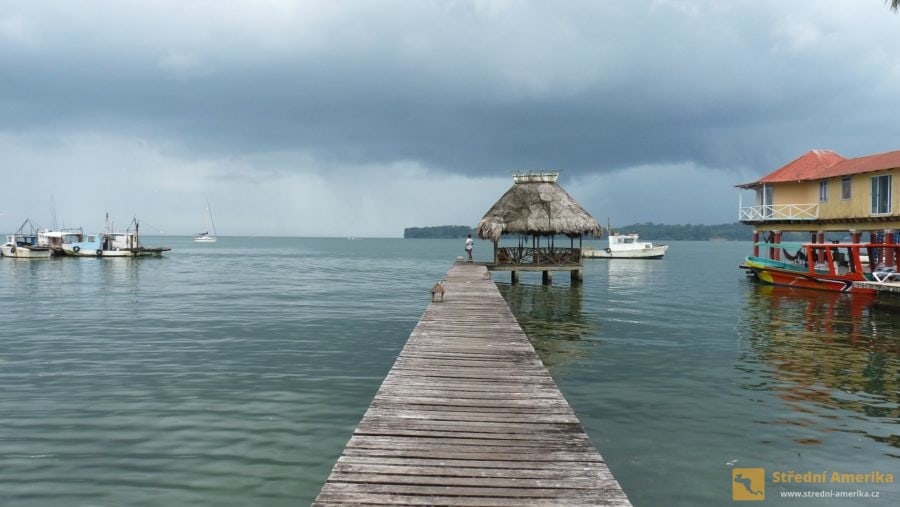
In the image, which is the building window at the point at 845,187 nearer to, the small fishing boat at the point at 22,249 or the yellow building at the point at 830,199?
the yellow building at the point at 830,199

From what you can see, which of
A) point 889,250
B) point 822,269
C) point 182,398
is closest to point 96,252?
point 182,398

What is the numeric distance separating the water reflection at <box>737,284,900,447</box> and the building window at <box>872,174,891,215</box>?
25.3 ft

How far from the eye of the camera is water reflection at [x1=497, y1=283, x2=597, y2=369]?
1675 centimetres

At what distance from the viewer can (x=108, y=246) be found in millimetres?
75562

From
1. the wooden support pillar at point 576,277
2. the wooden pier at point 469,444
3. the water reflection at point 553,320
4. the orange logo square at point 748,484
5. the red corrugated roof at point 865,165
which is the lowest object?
the orange logo square at point 748,484

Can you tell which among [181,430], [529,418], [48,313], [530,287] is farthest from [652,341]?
[48,313]

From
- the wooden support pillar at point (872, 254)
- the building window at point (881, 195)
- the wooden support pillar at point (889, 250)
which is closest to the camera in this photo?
the wooden support pillar at point (872, 254)

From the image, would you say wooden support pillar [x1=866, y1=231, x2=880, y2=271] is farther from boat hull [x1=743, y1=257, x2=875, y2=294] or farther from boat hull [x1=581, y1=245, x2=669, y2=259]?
boat hull [x1=581, y1=245, x2=669, y2=259]

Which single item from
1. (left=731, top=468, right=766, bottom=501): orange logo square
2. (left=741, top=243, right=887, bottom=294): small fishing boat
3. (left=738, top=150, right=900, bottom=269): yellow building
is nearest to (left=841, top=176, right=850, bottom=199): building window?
(left=738, top=150, right=900, bottom=269): yellow building

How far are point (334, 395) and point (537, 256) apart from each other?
931 inches

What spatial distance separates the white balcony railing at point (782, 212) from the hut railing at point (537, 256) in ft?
49.2

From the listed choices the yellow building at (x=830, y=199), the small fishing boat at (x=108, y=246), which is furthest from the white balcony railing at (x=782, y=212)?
the small fishing boat at (x=108, y=246)

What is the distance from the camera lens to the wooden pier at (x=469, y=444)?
4844mm

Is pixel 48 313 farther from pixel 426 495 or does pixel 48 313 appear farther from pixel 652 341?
pixel 426 495
